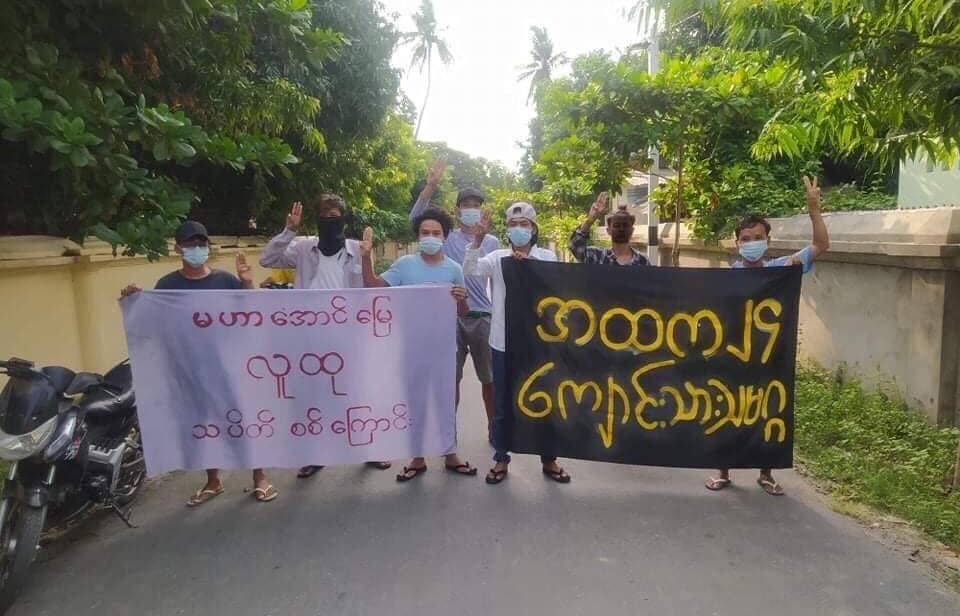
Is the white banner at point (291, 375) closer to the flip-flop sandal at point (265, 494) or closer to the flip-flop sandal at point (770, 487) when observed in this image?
the flip-flop sandal at point (265, 494)

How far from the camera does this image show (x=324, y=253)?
177 inches

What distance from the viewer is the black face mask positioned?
14.6ft

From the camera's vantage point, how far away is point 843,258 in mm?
6262

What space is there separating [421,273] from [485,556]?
179cm

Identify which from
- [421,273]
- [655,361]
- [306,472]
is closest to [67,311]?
[306,472]

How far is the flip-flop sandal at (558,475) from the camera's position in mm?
4320

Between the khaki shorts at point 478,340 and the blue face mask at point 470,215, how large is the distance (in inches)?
27.3

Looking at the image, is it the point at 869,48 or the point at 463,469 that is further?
the point at 463,469

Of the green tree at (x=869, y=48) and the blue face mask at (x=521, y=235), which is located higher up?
the green tree at (x=869, y=48)

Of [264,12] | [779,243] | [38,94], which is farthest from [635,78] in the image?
[38,94]

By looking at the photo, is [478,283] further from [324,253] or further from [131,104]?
[131,104]

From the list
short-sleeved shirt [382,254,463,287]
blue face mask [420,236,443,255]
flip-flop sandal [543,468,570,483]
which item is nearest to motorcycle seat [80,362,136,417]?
short-sleeved shirt [382,254,463,287]

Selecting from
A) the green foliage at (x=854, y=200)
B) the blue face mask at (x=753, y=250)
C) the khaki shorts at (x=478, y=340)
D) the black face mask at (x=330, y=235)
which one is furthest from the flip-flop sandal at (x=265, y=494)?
the green foliage at (x=854, y=200)

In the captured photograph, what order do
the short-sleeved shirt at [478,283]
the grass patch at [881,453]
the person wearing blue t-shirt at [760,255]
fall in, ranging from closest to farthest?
1. the grass patch at [881,453]
2. the person wearing blue t-shirt at [760,255]
3. the short-sleeved shirt at [478,283]
